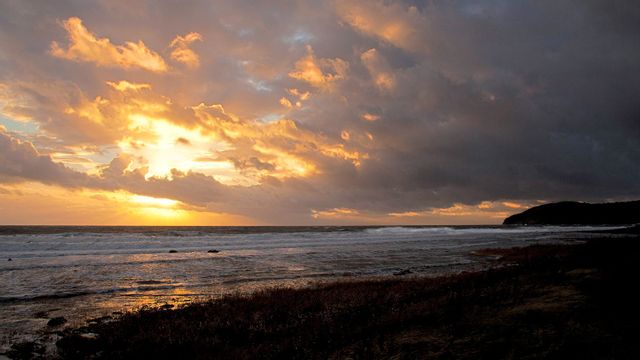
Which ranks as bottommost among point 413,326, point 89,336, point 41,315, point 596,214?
point 41,315

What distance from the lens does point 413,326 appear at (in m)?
9.02

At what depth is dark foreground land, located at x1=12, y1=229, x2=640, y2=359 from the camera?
6.95m

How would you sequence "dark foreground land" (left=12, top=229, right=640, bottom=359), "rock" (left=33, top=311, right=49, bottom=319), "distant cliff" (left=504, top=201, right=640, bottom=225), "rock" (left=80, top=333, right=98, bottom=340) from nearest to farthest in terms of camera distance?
"dark foreground land" (left=12, top=229, right=640, bottom=359), "rock" (left=80, top=333, right=98, bottom=340), "rock" (left=33, top=311, right=49, bottom=319), "distant cliff" (left=504, top=201, right=640, bottom=225)

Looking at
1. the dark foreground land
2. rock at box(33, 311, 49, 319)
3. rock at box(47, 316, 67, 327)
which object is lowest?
rock at box(33, 311, 49, 319)

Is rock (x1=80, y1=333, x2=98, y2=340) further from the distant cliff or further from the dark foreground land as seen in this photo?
the distant cliff

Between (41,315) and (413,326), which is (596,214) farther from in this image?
(41,315)

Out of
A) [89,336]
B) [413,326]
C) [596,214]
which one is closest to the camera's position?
[413,326]

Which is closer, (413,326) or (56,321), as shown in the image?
(413,326)

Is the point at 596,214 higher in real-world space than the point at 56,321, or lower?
higher

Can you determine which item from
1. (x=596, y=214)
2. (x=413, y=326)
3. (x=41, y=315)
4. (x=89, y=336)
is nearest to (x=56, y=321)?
(x=41, y=315)

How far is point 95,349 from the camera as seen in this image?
10.3m

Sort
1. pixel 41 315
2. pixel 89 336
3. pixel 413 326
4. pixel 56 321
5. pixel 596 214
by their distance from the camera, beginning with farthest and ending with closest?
pixel 596 214, pixel 41 315, pixel 56 321, pixel 89 336, pixel 413 326

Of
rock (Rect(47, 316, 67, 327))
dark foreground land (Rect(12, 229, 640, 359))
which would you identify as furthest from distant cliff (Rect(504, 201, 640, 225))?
rock (Rect(47, 316, 67, 327))

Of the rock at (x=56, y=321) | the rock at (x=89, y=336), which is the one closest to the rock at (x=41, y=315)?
the rock at (x=56, y=321)
